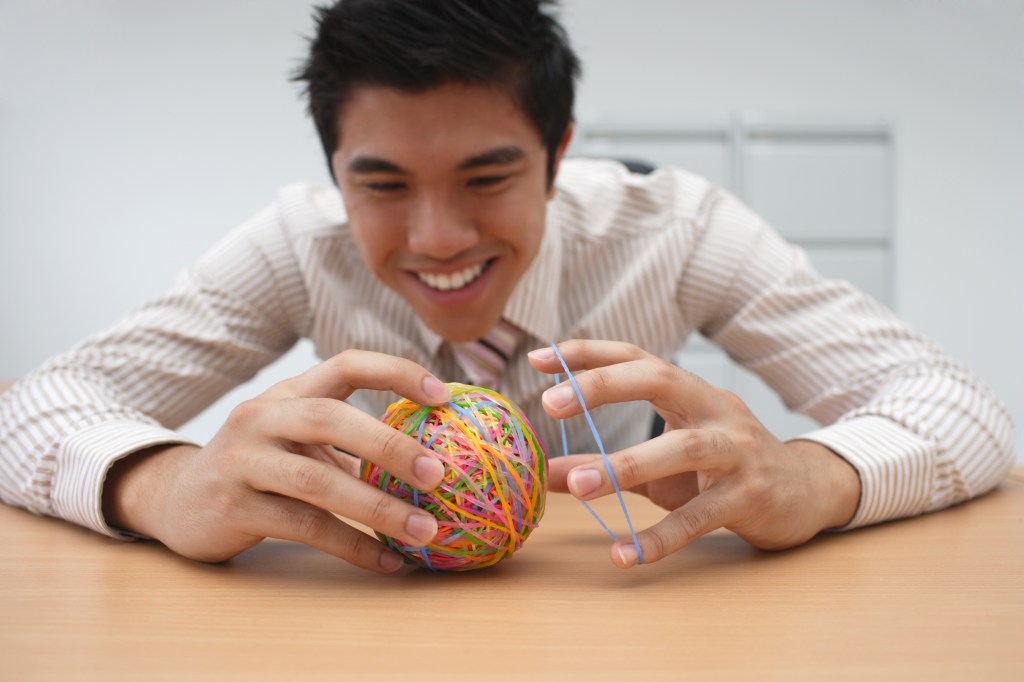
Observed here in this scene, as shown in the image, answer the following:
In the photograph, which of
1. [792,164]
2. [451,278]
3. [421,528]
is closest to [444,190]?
[451,278]

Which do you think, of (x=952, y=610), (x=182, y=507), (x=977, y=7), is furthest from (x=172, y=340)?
(x=977, y=7)

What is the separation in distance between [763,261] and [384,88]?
2.03 ft

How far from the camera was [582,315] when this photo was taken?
1378 millimetres

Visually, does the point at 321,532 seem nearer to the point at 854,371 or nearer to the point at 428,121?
the point at 428,121

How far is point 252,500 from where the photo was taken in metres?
0.71

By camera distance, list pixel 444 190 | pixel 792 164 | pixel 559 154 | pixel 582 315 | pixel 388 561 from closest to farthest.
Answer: pixel 388 561
pixel 444 190
pixel 559 154
pixel 582 315
pixel 792 164

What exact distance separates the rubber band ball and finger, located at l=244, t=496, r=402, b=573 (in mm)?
16

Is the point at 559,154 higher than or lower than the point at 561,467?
higher

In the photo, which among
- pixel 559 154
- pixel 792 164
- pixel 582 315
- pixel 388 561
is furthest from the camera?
pixel 792 164

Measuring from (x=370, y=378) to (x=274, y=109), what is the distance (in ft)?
10.5

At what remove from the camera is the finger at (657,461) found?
642mm

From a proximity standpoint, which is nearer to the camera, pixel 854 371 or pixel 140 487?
pixel 140 487

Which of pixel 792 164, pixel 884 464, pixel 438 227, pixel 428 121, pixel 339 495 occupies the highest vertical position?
pixel 428 121

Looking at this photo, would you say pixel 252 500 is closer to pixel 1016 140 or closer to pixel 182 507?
pixel 182 507
